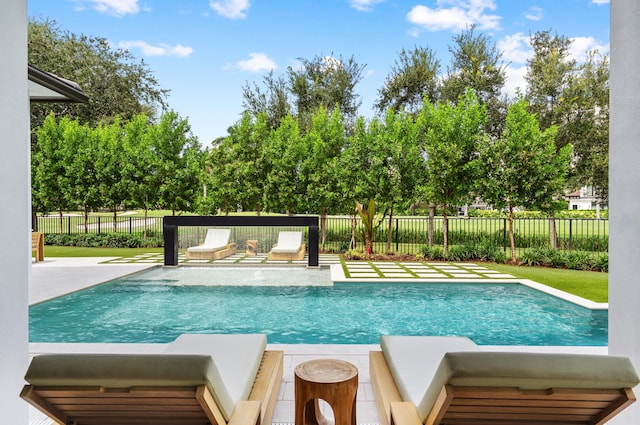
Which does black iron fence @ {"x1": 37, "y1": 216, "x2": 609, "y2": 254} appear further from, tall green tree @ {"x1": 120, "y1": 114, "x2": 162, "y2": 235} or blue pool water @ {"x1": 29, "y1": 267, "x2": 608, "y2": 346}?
blue pool water @ {"x1": 29, "y1": 267, "x2": 608, "y2": 346}

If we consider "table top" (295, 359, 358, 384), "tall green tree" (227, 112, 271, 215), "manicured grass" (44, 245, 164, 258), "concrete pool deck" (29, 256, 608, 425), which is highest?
"tall green tree" (227, 112, 271, 215)

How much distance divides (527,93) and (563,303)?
10308mm

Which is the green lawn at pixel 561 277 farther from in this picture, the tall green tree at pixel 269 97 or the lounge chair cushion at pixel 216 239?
the tall green tree at pixel 269 97

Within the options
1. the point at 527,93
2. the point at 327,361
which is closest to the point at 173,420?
the point at 327,361

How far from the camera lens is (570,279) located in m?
9.20

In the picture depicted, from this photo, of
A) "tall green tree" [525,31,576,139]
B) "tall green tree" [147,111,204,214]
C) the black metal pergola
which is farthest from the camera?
"tall green tree" [147,111,204,214]

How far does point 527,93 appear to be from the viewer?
1480 centimetres

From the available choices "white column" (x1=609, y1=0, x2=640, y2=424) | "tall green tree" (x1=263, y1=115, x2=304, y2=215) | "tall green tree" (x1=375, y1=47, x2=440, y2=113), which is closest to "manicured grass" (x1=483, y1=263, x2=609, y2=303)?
"white column" (x1=609, y1=0, x2=640, y2=424)

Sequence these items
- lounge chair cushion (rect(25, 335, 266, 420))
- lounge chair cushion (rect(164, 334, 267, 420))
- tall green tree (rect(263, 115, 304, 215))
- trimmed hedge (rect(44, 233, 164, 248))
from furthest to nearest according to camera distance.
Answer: trimmed hedge (rect(44, 233, 164, 248)) → tall green tree (rect(263, 115, 304, 215)) → lounge chair cushion (rect(164, 334, 267, 420)) → lounge chair cushion (rect(25, 335, 266, 420))

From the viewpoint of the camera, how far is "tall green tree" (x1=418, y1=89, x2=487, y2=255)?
480 inches

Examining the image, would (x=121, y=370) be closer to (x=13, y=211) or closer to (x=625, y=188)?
(x=13, y=211)

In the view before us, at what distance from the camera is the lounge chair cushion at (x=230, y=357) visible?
1965 mm

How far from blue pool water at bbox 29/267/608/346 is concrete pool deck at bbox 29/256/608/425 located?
57 cm

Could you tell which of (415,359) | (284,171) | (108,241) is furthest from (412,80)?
(415,359)
